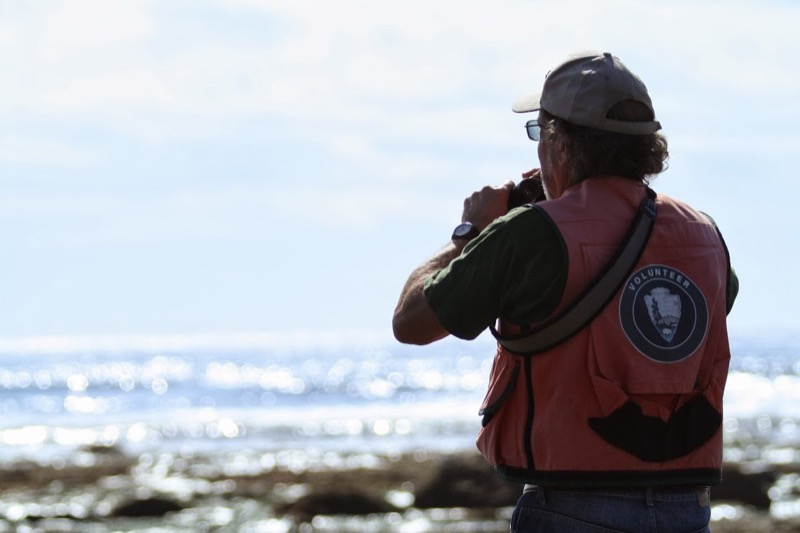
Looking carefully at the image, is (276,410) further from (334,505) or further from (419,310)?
(419,310)

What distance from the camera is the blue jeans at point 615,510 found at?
10.3 ft

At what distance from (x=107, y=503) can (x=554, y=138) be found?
11.5m

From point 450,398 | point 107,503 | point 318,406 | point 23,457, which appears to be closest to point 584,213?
point 107,503

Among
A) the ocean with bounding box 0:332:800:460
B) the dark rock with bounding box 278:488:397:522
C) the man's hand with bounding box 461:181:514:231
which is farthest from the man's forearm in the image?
the ocean with bounding box 0:332:800:460

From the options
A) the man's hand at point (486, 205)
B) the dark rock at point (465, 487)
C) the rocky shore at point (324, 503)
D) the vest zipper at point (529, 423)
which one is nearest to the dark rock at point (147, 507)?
the rocky shore at point (324, 503)

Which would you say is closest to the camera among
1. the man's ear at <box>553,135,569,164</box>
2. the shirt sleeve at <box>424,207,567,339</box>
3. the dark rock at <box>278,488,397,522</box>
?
the shirt sleeve at <box>424,207,567,339</box>

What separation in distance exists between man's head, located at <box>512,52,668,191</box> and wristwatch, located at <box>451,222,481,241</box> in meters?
0.26

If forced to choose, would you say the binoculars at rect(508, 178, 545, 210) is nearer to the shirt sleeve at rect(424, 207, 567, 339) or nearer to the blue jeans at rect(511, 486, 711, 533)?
the shirt sleeve at rect(424, 207, 567, 339)

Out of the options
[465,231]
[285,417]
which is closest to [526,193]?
[465,231]

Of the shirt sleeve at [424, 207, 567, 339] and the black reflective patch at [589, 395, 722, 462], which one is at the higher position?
the shirt sleeve at [424, 207, 567, 339]

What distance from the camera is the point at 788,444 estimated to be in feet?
81.4

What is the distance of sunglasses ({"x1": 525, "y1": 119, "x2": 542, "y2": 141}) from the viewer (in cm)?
341

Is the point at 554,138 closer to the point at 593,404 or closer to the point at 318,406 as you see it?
the point at 593,404

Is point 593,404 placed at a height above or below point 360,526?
above
